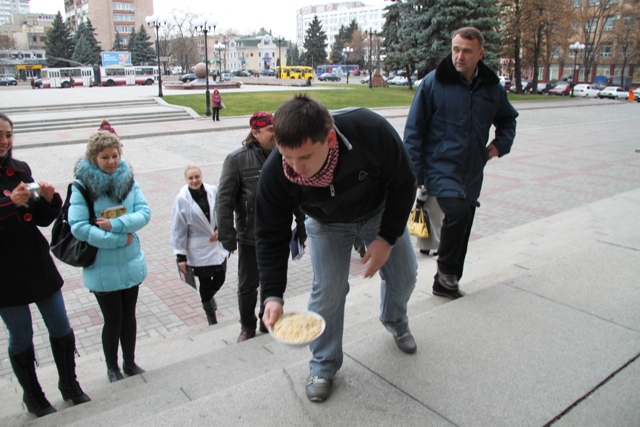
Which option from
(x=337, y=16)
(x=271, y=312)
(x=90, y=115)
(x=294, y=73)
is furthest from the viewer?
(x=337, y=16)

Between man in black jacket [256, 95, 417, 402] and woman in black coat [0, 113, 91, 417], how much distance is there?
1501 mm

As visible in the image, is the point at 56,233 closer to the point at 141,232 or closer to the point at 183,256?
the point at 183,256

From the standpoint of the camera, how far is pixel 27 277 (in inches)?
114

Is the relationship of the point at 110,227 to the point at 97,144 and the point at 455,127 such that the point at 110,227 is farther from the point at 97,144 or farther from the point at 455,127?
the point at 455,127

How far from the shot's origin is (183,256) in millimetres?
4320

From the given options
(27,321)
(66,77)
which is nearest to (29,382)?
(27,321)

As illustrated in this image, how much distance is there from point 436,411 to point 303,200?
120 cm

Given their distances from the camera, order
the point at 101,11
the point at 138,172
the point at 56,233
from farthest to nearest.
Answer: the point at 101,11
the point at 138,172
the point at 56,233

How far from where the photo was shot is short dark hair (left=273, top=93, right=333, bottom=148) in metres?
1.90

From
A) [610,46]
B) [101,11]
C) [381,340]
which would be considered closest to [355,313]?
[381,340]

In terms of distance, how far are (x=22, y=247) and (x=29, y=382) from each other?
0.84 m

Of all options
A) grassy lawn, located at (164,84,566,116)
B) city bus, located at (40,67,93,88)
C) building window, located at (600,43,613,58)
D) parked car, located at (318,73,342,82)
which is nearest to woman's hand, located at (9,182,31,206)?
grassy lawn, located at (164,84,566,116)

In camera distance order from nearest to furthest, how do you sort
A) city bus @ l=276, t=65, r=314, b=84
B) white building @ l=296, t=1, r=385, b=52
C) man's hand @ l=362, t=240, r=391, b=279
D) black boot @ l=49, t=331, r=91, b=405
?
1. man's hand @ l=362, t=240, r=391, b=279
2. black boot @ l=49, t=331, r=91, b=405
3. city bus @ l=276, t=65, r=314, b=84
4. white building @ l=296, t=1, r=385, b=52

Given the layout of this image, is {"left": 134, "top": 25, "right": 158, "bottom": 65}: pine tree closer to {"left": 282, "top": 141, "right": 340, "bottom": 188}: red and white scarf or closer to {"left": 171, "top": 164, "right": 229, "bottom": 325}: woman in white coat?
{"left": 171, "top": 164, "right": 229, "bottom": 325}: woman in white coat
